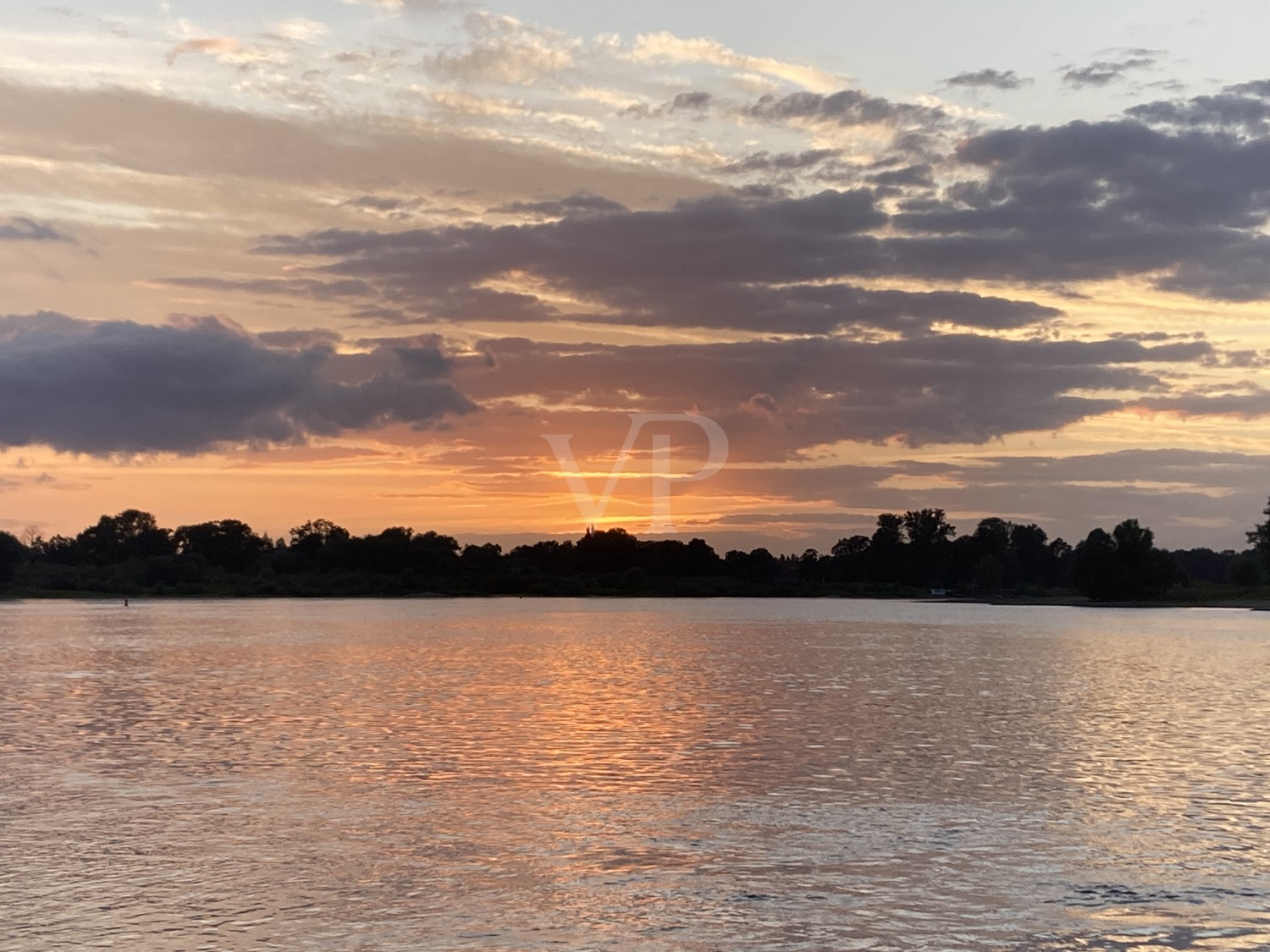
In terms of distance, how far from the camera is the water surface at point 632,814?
Result: 18750mm

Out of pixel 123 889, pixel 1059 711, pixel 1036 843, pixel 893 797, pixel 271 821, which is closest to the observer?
pixel 123 889

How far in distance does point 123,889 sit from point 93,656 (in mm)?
69775

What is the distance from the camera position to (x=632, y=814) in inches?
1074

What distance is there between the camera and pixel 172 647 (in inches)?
3807

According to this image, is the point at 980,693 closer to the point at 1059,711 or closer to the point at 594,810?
the point at 1059,711

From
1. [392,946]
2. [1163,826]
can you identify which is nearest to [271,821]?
[392,946]

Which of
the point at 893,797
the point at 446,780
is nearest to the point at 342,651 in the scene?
the point at 446,780

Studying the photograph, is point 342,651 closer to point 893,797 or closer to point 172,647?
point 172,647

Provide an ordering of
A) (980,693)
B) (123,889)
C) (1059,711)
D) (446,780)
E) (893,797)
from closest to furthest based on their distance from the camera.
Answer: (123,889), (893,797), (446,780), (1059,711), (980,693)

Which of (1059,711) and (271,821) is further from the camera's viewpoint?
(1059,711)

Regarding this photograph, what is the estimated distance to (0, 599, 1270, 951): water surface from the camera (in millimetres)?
18750

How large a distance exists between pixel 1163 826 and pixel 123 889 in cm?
1929

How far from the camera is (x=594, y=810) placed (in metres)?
27.7

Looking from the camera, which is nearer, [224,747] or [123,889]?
[123,889]
